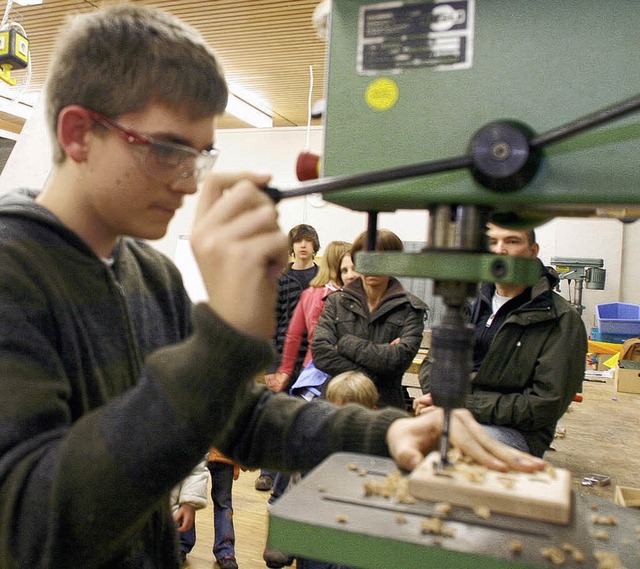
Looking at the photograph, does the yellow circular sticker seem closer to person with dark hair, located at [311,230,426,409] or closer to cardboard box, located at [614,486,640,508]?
cardboard box, located at [614,486,640,508]

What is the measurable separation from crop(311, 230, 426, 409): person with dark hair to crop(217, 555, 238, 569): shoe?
77cm

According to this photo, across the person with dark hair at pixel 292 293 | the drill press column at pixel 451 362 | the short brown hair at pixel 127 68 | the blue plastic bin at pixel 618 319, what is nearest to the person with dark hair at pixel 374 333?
the person with dark hair at pixel 292 293

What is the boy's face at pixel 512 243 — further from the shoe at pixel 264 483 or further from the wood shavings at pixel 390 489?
the shoe at pixel 264 483

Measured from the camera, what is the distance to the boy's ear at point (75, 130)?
79 centimetres

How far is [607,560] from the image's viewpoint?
62 centimetres

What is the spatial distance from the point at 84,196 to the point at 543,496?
25.0 inches

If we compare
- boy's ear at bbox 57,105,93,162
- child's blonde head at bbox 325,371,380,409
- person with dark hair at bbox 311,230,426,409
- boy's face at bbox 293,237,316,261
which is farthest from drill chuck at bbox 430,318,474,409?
boy's face at bbox 293,237,316,261

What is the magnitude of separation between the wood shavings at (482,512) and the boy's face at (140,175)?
1.62 feet

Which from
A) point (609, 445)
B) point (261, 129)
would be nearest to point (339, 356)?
point (609, 445)

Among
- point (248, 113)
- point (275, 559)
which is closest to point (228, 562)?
point (275, 559)

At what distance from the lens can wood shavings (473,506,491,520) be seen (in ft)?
2.19

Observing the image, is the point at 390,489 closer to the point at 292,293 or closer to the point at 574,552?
the point at 574,552

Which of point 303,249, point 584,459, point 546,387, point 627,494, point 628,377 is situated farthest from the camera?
point 303,249

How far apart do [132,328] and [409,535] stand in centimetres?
46
